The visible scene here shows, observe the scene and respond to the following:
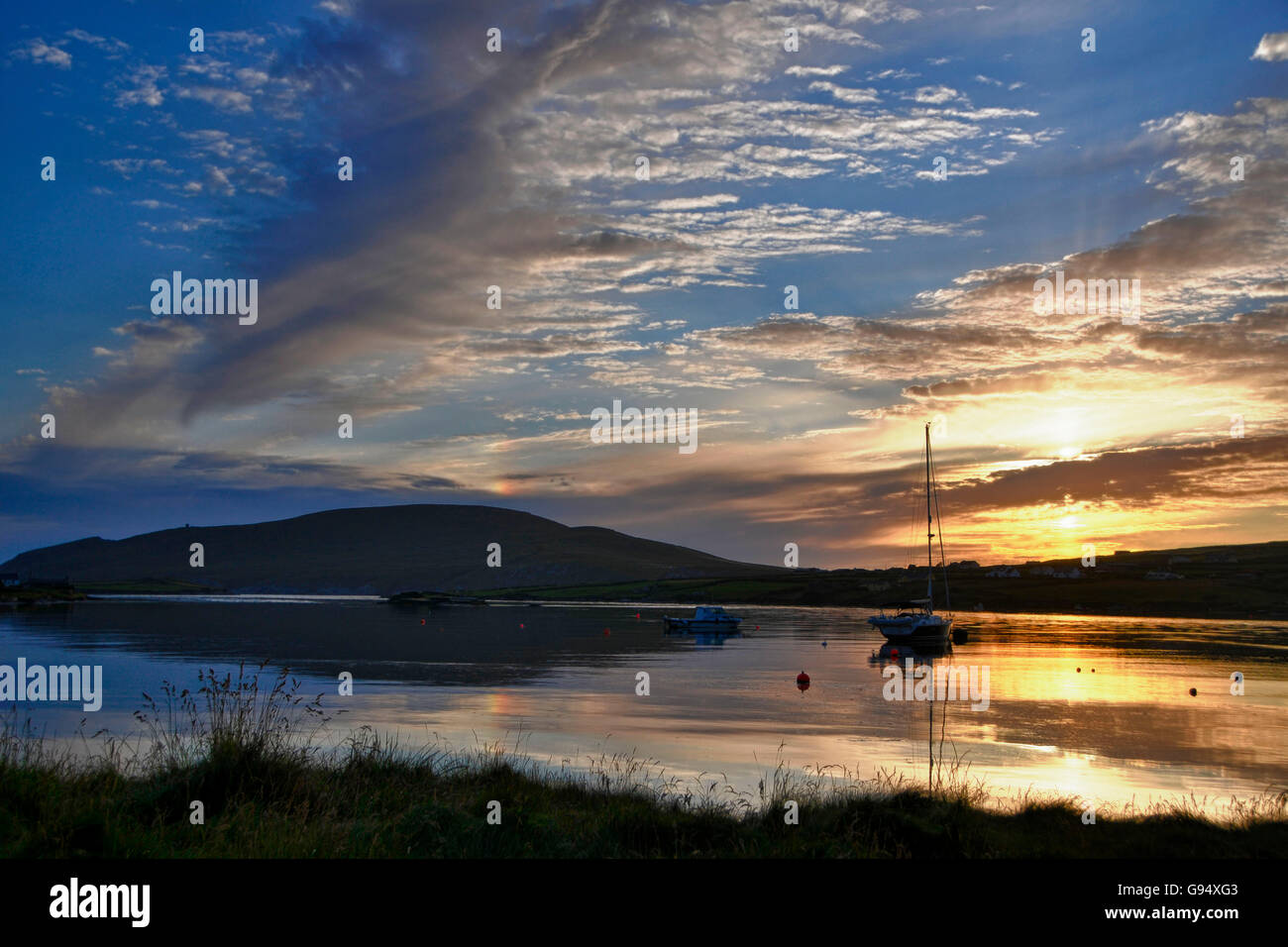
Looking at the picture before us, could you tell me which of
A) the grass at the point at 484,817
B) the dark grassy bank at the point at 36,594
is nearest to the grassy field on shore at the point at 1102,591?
the dark grassy bank at the point at 36,594

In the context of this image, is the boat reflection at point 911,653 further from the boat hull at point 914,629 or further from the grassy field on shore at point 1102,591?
the grassy field on shore at point 1102,591

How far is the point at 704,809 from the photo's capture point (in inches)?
555

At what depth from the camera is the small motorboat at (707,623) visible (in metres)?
88.5

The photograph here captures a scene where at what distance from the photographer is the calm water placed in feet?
75.7

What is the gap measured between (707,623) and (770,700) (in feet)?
176

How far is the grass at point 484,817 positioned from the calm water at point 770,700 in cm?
328

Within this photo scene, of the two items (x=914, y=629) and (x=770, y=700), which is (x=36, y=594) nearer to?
(x=914, y=629)

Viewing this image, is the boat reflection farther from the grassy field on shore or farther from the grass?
the grassy field on shore

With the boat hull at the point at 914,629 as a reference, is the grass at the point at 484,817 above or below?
above

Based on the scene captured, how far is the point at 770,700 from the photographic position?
3625 cm

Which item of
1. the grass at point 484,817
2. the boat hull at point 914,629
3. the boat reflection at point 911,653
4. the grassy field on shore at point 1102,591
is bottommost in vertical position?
the grassy field on shore at point 1102,591

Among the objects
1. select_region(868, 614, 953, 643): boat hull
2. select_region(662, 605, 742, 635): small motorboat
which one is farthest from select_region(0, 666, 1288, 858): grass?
select_region(662, 605, 742, 635): small motorboat
